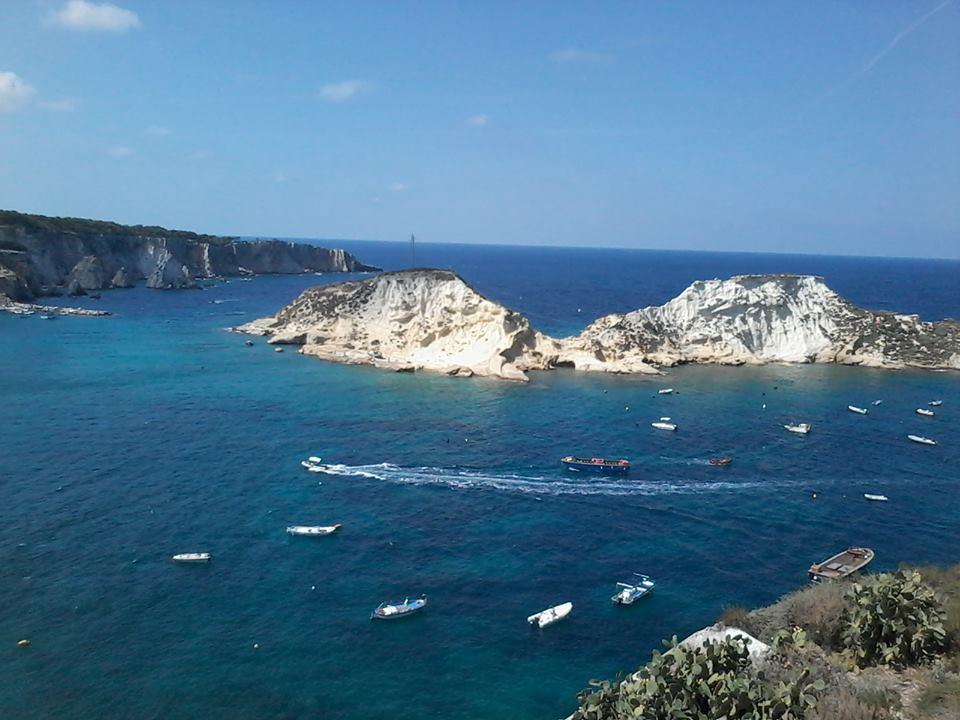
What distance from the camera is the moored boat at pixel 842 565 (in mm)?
31712

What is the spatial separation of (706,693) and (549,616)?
50.1ft

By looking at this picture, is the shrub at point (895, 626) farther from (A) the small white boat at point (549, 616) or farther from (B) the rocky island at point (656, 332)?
(B) the rocky island at point (656, 332)

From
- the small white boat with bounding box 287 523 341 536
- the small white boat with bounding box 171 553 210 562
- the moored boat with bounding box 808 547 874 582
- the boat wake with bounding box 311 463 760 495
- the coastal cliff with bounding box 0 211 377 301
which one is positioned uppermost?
the coastal cliff with bounding box 0 211 377 301

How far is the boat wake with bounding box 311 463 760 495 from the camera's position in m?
42.2

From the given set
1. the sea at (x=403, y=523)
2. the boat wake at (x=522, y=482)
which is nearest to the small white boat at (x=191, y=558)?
the sea at (x=403, y=523)

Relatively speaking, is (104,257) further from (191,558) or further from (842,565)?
(842,565)

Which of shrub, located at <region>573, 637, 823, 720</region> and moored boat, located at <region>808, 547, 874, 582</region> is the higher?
shrub, located at <region>573, 637, 823, 720</region>

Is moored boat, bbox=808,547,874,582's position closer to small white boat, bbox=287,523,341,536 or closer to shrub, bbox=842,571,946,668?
shrub, bbox=842,571,946,668

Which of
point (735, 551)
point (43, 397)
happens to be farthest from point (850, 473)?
point (43, 397)

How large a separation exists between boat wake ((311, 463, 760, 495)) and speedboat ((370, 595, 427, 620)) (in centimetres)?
1302

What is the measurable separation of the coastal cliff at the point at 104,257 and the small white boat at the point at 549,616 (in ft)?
369

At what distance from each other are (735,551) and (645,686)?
22.5m

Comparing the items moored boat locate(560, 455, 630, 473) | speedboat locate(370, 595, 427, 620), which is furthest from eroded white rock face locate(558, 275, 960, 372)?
speedboat locate(370, 595, 427, 620)

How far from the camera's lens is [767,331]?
3258 inches
